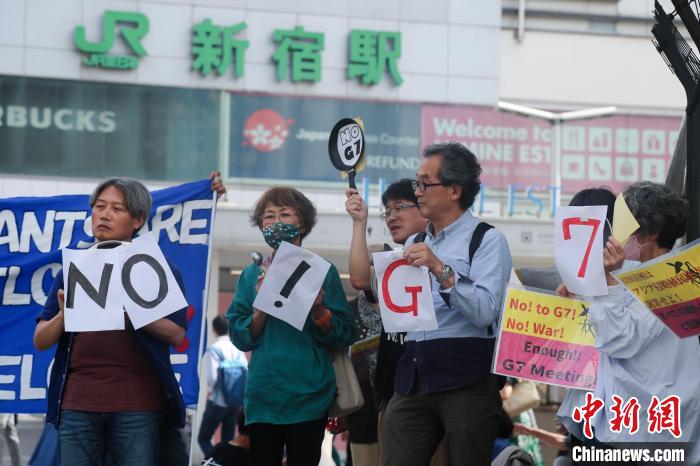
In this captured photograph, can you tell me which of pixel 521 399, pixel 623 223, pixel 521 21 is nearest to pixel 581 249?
pixel 623 223

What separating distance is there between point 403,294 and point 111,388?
134 cm

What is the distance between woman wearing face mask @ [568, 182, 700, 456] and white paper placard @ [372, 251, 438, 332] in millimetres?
737

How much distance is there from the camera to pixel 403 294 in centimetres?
531

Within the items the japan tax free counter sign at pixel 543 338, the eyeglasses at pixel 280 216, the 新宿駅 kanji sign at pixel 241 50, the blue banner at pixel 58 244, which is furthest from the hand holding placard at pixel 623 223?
the 新宿駅 kanji sign at pixel 241 50

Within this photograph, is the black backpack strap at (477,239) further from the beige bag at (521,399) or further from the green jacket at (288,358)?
the beige bag at (521,399)

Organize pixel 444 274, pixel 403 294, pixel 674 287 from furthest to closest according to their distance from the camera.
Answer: pixel 403 294, pixel 444 274, pixel 674 287

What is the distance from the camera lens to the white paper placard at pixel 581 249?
4867 millimetres

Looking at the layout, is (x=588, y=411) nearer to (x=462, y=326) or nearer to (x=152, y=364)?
(x=462, y=326)

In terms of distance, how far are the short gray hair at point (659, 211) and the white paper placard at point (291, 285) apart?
5.45 ft

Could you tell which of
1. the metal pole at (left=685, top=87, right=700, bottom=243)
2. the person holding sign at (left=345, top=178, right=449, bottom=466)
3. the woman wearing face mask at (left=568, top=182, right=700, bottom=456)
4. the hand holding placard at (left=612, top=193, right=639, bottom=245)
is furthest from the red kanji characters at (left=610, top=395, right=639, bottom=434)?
the person holding sign at (left=345, top=178, right=449, bottom=466)

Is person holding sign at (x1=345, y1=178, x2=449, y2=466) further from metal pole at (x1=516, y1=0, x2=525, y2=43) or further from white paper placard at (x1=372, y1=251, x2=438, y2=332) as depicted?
metal pole at (x1=516, y1=0, x2=525, y2=43)

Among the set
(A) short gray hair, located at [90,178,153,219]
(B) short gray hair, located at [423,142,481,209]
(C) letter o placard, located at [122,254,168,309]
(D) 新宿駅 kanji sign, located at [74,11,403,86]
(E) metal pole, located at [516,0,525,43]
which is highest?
(E) metal pole, located at [516,0,525,43]

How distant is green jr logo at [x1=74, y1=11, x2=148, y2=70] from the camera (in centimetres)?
2383

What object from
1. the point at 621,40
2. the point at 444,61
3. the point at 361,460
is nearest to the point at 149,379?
the point at 361,460
